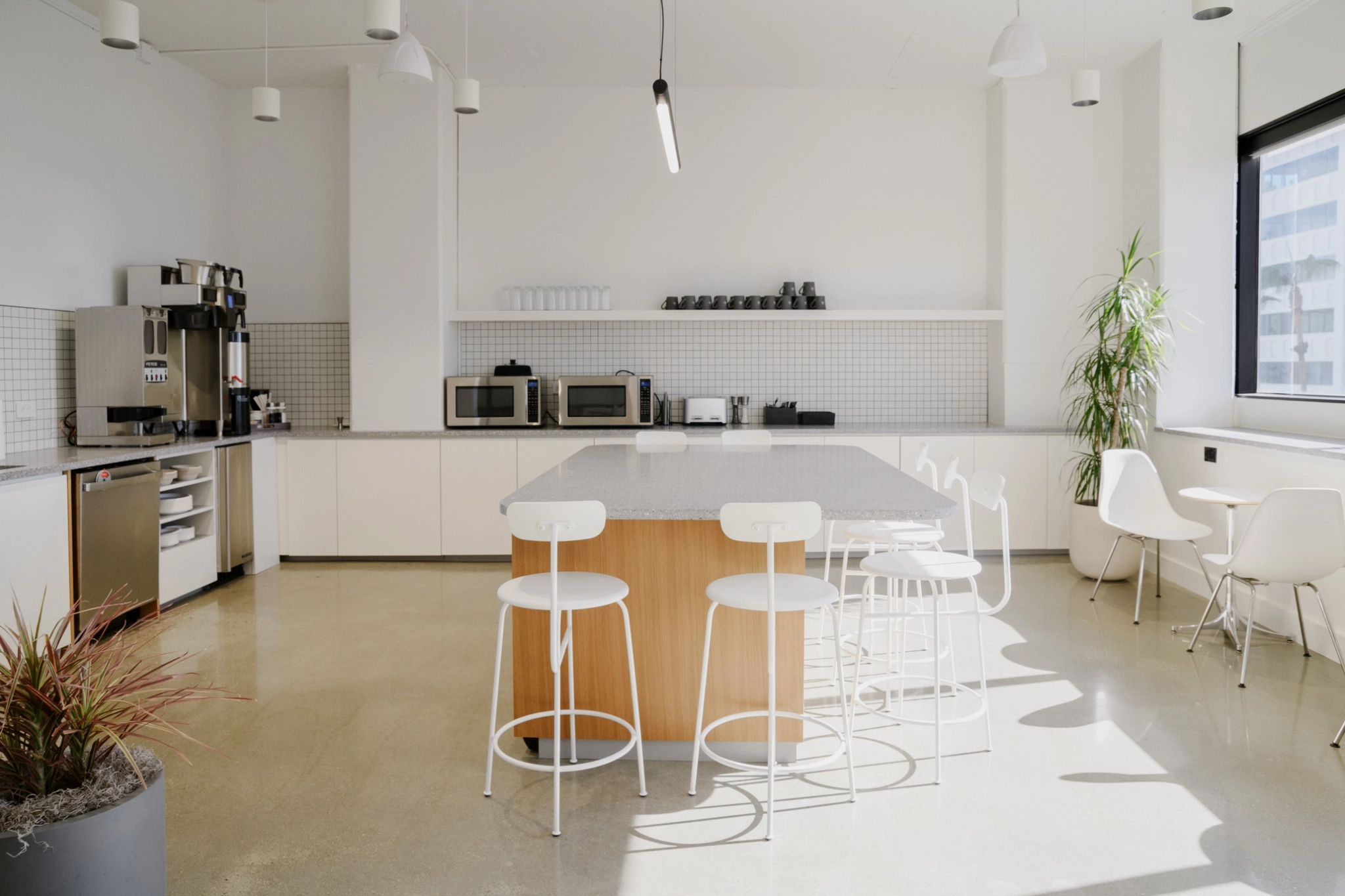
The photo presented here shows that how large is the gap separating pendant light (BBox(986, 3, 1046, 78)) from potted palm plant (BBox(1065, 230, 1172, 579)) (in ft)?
6.59

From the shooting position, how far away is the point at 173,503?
4.81 metres

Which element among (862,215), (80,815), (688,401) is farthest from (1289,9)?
→ (80,815)

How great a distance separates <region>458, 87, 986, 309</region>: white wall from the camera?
21.1ft

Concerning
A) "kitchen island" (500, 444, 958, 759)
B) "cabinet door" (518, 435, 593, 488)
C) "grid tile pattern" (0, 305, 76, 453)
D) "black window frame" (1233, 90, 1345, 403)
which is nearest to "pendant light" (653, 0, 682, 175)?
"kitchen island" (500, 444, 958, 759)

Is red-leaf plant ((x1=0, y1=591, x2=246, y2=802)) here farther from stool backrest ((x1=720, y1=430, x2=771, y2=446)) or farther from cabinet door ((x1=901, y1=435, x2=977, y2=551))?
cabinet door ((x1=901, y1=435, x2=977, y2=551))

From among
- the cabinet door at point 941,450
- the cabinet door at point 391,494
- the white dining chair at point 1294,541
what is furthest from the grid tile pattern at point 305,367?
the white dining chair at point 1294,541

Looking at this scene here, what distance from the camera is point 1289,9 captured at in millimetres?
4902

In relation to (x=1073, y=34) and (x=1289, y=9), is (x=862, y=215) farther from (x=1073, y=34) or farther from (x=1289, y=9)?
(x=1289, y=9)

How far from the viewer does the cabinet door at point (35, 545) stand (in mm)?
3545

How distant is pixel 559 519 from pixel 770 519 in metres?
0.56

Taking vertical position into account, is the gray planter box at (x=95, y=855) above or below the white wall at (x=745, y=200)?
below

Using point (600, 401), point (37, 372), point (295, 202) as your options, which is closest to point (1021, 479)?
point (600, 401)

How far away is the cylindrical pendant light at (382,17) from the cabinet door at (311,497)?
3212 mm

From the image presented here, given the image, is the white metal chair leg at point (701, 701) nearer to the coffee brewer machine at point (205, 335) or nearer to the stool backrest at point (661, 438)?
the stool backrest at point (661, 438)
